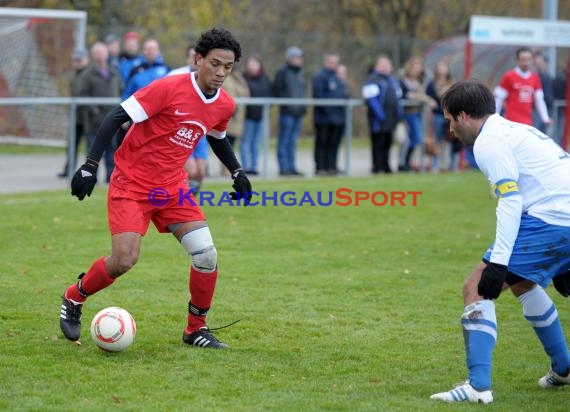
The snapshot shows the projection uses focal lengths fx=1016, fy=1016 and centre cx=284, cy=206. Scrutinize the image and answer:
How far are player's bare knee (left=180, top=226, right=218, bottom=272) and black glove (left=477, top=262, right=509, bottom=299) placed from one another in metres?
1.97

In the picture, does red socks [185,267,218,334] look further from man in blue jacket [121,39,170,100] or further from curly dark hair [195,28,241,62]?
man in blue jacket [121,39,170,100]

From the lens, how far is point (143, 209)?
21.0 ft

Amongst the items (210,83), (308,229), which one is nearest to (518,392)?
(210,83)

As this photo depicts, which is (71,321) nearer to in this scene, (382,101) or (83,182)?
(83,182)

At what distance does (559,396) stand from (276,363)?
1.67 m

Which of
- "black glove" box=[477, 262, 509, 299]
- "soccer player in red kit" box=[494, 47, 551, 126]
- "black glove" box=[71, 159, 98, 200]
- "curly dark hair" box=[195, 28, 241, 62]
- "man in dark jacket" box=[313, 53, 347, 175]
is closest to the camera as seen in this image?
"black glove" box=[477, 262, 509, 299]

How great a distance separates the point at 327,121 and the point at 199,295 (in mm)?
11231

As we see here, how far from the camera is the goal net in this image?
59.9 feet

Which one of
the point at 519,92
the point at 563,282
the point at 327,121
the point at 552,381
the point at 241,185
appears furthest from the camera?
the point at 327,121

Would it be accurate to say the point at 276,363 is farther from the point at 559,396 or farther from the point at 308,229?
the point at 308,229

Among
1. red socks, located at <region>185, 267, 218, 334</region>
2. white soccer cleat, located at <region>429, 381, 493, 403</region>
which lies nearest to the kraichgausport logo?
red socks, located at <region>185, 267, 218, 334</region>

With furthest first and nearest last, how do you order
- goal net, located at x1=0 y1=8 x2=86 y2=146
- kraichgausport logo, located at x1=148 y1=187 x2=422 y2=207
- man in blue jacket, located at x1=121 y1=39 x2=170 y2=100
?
1. goal net, located at x1=0 y1=8 x2=86 y2=146
2. kraichgausport logo, located at x1=148 y1=187 x2=422 y2=207
3. man in blue jacket, located at x1=121 y1=39 x2=170 y2=100

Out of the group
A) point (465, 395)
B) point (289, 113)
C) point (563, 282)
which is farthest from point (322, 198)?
point (465, 395)

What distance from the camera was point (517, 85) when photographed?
1466cm
